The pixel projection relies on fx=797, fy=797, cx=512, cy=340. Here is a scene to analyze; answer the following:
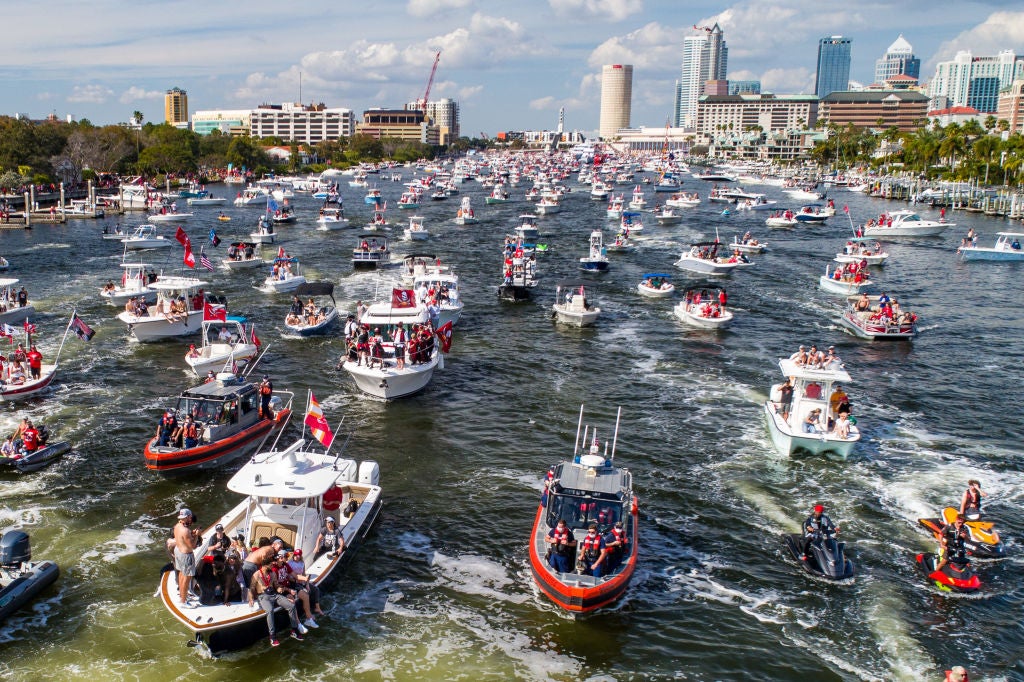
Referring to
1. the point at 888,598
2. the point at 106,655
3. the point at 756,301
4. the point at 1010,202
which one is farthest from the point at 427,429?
the point at 1010,202

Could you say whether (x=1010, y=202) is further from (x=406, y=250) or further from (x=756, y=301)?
(x=406, y=250)

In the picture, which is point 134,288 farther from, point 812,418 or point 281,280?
point 812,418

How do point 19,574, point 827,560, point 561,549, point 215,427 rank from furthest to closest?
point 215,427
point 827,560
point 19,574
point 561,549

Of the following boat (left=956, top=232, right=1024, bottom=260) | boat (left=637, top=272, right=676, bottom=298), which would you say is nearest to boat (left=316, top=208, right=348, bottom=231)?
boat (left=637, top=272, right=676, bottom=298)

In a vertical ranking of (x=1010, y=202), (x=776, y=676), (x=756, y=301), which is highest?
(x=1010, y=202)

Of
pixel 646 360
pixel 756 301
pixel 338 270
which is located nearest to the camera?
pixel 646 360

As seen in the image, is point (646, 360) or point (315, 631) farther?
point (646, 360)

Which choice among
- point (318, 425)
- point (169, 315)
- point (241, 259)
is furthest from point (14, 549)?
point (241, 259)
